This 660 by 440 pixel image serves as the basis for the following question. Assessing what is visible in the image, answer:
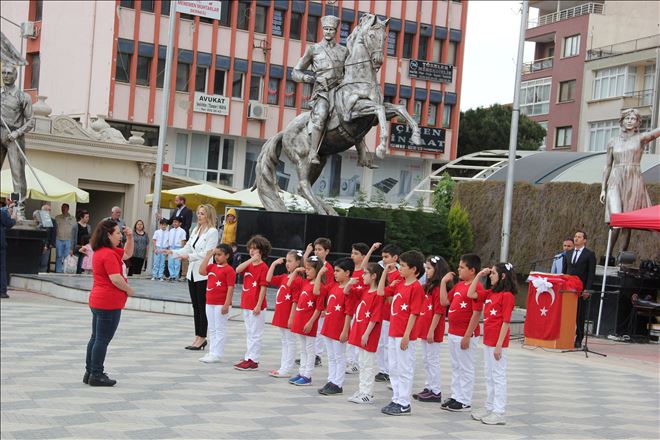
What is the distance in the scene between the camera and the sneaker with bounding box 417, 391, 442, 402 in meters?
10.8

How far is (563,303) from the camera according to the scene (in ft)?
55.4

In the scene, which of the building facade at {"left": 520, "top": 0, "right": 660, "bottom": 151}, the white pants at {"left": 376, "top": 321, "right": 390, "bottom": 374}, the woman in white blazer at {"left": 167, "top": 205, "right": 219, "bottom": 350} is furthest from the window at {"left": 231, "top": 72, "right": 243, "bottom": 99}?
the white pants at {"left": 376, "top": 321, "right": 390, "bottom": 374}

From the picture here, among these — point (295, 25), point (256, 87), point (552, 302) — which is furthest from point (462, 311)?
point (295, 25)

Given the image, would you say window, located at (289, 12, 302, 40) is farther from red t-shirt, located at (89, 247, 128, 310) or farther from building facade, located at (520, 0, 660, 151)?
red t-shirt, located at (89, 247, 128, 310)

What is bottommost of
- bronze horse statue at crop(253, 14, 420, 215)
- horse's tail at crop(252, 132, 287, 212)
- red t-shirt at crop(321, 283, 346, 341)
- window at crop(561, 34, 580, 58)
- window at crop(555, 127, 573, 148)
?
red t-shirt at crop(321, 283, 346, 341)

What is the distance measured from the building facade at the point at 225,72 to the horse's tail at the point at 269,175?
25530mm

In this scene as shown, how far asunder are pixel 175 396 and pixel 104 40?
38.6 m

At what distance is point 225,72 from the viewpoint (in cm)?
4931

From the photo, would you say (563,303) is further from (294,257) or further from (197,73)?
(197,73)

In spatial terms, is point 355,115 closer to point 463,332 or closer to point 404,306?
point 463,332

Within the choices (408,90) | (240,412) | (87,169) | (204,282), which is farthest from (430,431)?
(408,90)

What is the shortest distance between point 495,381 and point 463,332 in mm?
646

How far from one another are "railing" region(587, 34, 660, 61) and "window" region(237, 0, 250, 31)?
752 inches

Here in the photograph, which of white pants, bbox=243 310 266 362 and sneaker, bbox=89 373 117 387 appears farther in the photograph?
white pants, bbox=243 310 266 362
